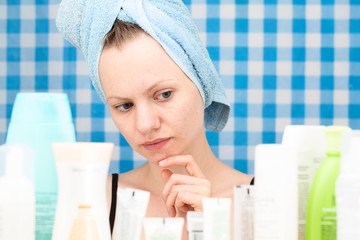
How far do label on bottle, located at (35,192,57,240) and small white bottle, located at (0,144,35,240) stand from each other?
0.04 m

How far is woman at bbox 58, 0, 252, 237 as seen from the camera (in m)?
0.81

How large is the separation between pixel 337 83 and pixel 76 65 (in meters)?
0.72

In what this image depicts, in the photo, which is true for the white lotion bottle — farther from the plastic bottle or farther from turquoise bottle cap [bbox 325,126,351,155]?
the plastic bottle

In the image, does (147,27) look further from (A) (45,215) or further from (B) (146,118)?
(A) (45,215)

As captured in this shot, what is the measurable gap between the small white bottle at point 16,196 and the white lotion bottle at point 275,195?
0.27m

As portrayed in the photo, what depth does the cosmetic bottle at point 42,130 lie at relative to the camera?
0.68 m

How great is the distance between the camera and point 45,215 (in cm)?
66

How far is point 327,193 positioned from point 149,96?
1.06ft

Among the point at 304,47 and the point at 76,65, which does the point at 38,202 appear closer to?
the point at 76,65

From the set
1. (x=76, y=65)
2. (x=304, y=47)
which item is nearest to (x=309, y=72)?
(x=304, y=47)

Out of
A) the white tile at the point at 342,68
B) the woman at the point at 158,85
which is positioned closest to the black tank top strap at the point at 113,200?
the woman at the point at 158,85

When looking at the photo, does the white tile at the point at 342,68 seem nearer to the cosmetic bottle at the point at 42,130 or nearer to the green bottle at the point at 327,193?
the green bottle at the point at 327,193

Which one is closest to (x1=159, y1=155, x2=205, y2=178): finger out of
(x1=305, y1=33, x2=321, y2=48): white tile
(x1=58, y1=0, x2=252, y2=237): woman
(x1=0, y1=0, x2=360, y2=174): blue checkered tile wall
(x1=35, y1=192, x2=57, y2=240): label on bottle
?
(x1=58, y1=0, x2=252, y2=237): woman

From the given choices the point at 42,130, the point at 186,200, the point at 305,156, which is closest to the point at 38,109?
the point at 42,130
